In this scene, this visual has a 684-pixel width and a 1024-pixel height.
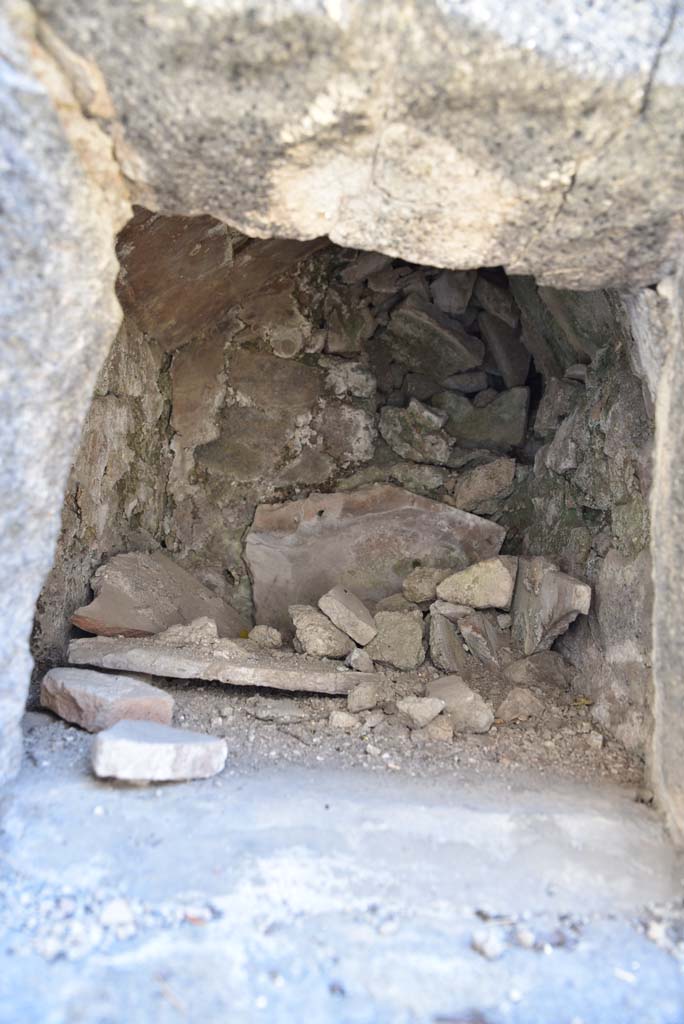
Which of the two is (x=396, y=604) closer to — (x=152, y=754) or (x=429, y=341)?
(x=429, y=341)

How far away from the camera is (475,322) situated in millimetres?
3713

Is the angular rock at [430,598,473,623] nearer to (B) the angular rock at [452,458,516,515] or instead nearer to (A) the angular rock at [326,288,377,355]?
(B) the angular rock at [452,458,516,515]

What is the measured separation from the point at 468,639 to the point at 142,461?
1404mm

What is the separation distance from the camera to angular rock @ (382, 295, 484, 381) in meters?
3.60

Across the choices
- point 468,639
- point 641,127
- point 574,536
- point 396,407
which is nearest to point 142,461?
point 396,407

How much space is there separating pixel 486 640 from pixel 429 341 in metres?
1.32

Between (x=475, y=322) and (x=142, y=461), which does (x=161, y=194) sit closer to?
(x=142, y=461)

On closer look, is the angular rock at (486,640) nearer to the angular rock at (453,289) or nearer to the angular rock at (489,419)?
the angular rock at (489,419)

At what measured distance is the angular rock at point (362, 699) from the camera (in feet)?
8.77

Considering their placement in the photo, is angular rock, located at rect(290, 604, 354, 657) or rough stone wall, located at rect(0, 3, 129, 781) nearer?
rough stone wall, located at rect(0, 3, 129, 781)

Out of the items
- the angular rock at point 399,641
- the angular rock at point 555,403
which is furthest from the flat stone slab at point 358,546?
the angular rock at point 555,403

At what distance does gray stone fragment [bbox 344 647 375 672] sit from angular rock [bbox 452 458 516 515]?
2.94 feet

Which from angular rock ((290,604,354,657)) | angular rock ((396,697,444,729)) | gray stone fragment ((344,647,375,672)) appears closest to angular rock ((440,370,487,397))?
angular rock ((290,604,354,657))

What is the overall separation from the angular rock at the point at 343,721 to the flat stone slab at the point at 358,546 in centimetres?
91
